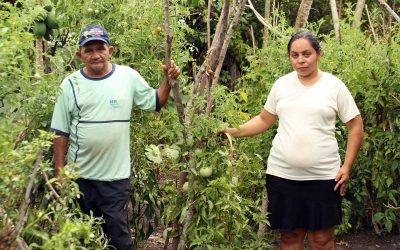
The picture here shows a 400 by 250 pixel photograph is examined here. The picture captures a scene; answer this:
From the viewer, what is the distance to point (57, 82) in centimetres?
331

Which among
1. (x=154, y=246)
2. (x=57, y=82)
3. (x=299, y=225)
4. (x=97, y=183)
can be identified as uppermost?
(x=57, y=82)

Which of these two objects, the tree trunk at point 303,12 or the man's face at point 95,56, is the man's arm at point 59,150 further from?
the tree trunk at point 303,12

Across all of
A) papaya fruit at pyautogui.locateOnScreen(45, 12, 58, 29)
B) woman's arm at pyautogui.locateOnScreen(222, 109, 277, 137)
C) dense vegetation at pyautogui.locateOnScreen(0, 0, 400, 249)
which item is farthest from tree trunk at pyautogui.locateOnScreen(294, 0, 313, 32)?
papaya fruit at pyautogui.locateOnScreen(45, 12, 58, 29)

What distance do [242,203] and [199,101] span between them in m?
0.71

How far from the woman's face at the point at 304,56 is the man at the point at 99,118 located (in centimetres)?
68

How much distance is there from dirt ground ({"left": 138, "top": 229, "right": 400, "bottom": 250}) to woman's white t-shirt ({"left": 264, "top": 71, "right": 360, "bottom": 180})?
1511 millimetres

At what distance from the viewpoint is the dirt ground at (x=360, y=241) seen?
4.98m

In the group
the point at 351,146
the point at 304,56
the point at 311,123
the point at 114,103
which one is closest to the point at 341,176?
the point at 351,146

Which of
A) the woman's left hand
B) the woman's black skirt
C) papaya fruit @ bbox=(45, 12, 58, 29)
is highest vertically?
papaya fruit @ bbox=(45, 12, 58, 29)

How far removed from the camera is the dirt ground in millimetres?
4977

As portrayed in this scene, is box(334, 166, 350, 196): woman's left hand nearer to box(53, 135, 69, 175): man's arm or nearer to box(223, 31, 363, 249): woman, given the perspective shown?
box(223, 31, 363, 249): woman

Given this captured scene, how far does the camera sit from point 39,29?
3531 millimetres

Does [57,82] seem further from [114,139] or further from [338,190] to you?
[338,190]

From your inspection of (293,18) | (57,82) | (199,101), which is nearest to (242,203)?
(199,101)
